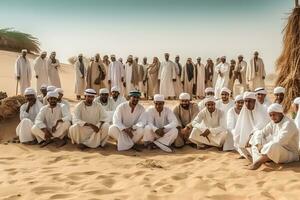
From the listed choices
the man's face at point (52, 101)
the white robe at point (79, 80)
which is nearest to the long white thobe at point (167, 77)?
the white robe at point (79, 80)

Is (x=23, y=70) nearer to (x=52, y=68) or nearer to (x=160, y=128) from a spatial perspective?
(x=52, y=68)

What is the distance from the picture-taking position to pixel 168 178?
19.4 ft

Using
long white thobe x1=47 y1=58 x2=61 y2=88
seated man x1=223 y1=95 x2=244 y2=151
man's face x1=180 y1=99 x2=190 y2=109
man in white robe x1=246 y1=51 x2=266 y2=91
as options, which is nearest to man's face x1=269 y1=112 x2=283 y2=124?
seated man x1=223 y1=95 x2=244 y2=151

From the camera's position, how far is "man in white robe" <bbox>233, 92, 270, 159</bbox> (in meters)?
7.01

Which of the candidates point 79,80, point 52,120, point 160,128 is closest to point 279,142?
point 160,128

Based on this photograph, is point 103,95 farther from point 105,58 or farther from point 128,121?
point 105,58

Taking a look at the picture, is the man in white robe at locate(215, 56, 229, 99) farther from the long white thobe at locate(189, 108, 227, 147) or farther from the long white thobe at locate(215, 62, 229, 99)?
the long white thobe at locate(189, 108, 227, 147)

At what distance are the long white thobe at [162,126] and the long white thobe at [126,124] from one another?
0.11m

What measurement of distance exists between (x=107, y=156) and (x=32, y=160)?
117cm

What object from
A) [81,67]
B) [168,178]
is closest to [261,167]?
[168,178]

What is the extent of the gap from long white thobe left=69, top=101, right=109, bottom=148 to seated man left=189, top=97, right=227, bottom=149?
1550mm

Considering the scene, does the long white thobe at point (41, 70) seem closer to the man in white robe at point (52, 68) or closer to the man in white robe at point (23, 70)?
the man in white robe at point (52, 68)

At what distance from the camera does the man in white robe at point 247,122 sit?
23.0 feet

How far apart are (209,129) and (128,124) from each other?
57.1 inches
